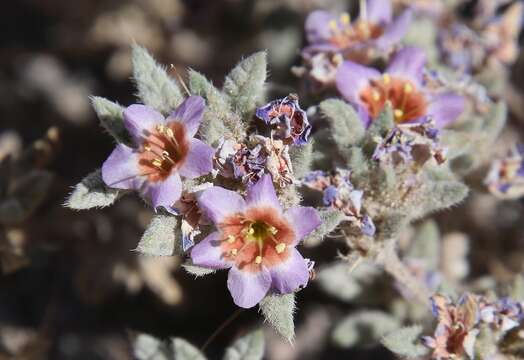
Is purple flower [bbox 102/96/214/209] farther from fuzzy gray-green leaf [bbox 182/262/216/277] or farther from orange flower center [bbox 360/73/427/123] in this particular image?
orange flower center [bbox 360/73/427/123]

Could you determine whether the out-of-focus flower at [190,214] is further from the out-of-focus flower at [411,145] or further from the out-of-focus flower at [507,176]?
the out-of-focus flower at [507,176]

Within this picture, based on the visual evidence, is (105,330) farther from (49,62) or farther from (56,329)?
(49,62)

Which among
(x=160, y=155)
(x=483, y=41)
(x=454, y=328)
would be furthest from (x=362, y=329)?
(x=483, y=41)

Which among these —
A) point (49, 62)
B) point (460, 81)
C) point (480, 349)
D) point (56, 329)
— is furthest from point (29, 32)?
point (480, 349)

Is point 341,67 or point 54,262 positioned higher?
point 341,67

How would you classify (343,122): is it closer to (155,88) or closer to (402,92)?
(402,92)

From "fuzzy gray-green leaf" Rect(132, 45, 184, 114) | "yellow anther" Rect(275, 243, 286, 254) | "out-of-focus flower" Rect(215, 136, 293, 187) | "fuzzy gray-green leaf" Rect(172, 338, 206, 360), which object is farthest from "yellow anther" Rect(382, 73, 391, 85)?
"fuzzy gray-green leaf" Rect(172, 338, 206, 360)
